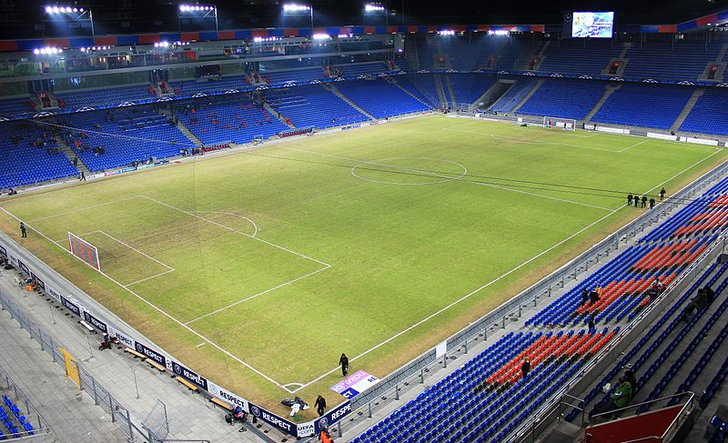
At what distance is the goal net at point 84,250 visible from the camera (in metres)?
36.2

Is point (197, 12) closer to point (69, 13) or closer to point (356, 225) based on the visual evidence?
point (69, 13)

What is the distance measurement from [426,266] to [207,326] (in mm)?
12627

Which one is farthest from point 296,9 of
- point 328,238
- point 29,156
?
point 328,238

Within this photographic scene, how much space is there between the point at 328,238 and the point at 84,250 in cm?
1511

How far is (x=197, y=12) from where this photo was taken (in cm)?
6869

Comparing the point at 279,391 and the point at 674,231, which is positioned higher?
the point at 674,231

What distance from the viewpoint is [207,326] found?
28812mm

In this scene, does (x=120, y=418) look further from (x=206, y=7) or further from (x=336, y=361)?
(x=206, y=7)

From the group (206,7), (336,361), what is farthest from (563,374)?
(206,7)

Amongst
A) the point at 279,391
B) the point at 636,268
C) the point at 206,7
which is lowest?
the point at 279,391

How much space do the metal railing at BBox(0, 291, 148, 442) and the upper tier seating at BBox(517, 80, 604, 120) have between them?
224ft

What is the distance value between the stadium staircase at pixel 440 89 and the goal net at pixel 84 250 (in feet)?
212

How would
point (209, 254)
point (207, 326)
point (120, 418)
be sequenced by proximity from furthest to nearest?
point (209, 254) < point (207, 326) < point (120, 418)

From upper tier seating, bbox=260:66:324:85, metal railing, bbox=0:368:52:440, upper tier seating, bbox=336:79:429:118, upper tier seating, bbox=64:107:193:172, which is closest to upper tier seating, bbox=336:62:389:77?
upper tier seating, bbox=336:79:429:118
